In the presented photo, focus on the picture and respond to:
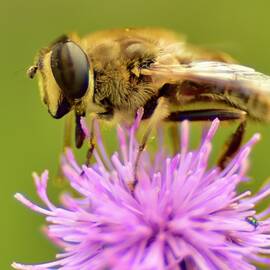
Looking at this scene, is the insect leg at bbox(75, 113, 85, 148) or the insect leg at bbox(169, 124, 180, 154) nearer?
the insect leg at bbox(75, 113, 85, 148)

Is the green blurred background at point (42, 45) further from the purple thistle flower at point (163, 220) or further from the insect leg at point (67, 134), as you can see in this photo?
the purple thistle flower at point (163, 220)

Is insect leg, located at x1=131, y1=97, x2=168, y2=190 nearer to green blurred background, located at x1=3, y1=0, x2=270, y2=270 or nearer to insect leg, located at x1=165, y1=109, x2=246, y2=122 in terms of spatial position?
insect leg, located at x1=165, y1=109, x2=246, y2=122

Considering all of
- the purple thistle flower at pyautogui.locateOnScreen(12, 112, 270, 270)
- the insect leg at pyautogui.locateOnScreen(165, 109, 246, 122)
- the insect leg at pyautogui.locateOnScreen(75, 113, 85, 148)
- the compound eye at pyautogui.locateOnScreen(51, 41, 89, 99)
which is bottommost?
the purple thistle flower at pyautogui.locateOnScreen(12, 112, 270, 270)

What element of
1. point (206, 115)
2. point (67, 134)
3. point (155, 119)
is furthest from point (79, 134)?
point (206, 115)

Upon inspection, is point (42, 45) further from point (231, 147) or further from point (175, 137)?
point (231, 147)

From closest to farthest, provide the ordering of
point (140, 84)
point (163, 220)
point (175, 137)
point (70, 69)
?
point (163, 220)
point (70, 69)
point (140, 84)
point (175, 137)

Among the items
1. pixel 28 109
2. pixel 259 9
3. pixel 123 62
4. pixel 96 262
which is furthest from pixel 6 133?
pixel 96 262

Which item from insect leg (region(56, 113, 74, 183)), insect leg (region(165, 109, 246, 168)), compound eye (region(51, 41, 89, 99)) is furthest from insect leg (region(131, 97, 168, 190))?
insect leg (region(56, 113, 74, 183))
